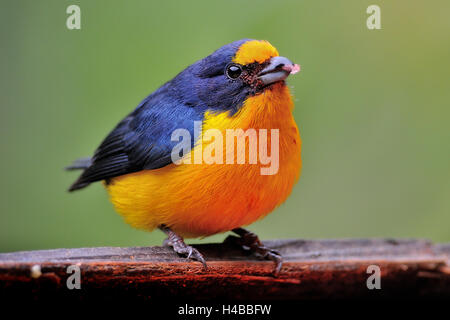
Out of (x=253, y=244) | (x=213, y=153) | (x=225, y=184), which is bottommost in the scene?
(x=253, y=244)

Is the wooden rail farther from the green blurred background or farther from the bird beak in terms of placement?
the green blurred background

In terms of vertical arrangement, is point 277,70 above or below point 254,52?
below

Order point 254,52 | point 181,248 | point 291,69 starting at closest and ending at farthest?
point 291,69
point 254,52
point 181,248

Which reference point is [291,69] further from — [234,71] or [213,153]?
[213,153]

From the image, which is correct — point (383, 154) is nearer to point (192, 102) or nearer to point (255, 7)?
point (255, 7)

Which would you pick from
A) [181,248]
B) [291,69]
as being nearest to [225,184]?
[181,248]

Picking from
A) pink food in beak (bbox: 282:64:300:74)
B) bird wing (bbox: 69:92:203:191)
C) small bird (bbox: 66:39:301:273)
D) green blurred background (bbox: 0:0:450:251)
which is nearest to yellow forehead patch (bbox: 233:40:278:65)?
small bird (bbox: 66:39:301:273)
